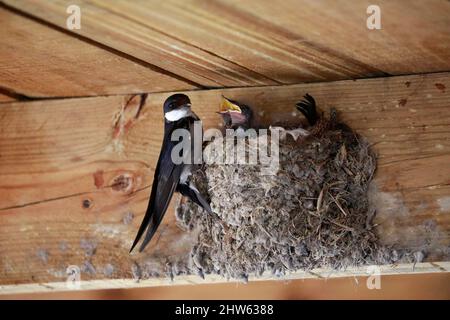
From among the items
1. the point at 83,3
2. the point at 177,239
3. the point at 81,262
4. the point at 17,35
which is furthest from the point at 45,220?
the point at 83,3

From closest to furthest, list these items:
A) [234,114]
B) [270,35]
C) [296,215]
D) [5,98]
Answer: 1. [270,35]
2. [296,215]
3. [234,114]
4. [5,98]

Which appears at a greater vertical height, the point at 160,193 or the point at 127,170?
the point at 127,170

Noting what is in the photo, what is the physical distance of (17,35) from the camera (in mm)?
2658

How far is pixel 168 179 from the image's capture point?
293 cm

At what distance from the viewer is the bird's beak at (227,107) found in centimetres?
291

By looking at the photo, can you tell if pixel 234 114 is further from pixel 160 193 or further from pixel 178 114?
pixel 160 193

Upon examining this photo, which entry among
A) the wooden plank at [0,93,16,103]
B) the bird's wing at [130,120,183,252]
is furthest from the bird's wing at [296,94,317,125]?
the wooden plank at [0,93,16,103]

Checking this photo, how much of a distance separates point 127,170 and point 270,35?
2.79ft

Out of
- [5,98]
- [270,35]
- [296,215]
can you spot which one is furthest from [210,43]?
[5,98]

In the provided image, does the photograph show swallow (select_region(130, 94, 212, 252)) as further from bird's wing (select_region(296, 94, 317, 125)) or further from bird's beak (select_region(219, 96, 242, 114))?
bird's wing (select_region(296, 94, 317, 125))

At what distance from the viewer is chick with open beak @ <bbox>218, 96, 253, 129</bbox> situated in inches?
115

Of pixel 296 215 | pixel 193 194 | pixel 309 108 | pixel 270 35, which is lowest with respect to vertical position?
pixel 296 215

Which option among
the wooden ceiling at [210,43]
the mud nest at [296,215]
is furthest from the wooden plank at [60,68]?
the mud nest at [296,215]

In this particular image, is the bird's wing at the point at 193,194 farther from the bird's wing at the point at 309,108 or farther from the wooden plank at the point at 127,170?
the bird's wing at the point at 309,108
